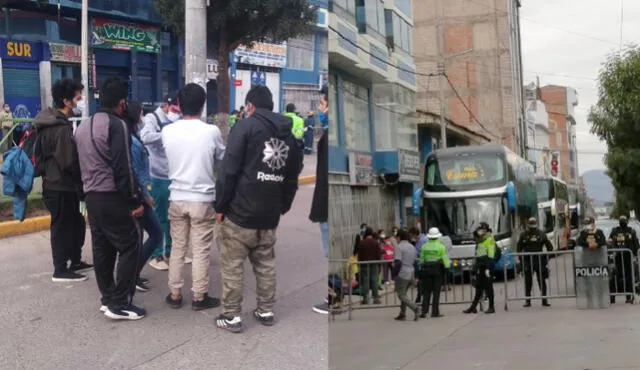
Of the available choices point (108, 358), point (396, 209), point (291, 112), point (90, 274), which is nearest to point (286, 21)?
point (291, 112)

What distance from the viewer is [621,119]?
1.25 m

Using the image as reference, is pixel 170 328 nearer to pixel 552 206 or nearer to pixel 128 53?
pixel 128 53

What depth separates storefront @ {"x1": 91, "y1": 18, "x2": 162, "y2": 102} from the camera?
1.31 meters

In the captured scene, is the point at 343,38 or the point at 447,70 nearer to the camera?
the point at 343,38

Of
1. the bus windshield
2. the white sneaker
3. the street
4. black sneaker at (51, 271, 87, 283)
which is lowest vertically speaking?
the street

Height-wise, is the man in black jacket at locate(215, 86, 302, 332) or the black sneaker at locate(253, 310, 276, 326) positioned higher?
the man in black jacket at locate(215, 86, 302, 332)

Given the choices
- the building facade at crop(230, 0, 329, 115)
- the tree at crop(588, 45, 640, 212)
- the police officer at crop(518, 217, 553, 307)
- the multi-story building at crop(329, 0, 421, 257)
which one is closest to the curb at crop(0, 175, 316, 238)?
the building facade at crop(230, 0, 329, 115)

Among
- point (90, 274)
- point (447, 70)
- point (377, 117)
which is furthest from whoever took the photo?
point (90, 274)

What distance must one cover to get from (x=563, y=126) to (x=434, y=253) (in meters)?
0.39

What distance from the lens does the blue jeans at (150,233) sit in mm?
1727

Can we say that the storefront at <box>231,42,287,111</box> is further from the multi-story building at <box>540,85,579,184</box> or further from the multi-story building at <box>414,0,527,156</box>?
the multi-story building at <box>540,85,579,184</box>

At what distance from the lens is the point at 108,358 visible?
138 centimetres

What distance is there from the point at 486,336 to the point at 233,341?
48cm

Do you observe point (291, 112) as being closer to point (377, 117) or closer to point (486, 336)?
point (377, 117)
